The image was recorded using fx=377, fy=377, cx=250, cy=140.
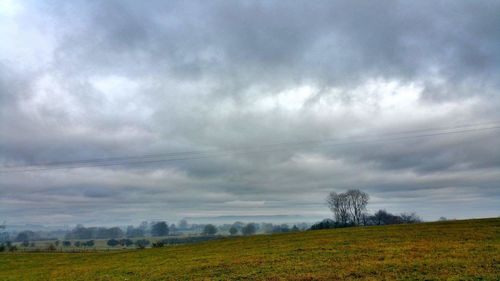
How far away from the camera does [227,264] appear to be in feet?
100

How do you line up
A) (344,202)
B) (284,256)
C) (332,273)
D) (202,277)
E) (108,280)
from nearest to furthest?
1. (332,273)
2. (202,277)
3. (108,280)
4. (284,256)
5. (344,202)

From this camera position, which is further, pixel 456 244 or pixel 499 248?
pixel 456 244

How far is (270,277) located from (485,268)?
1195cm

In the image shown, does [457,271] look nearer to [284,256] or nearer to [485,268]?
[485,268]

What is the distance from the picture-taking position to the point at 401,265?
2280cm

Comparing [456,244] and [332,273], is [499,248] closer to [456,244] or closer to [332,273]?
[456,244]

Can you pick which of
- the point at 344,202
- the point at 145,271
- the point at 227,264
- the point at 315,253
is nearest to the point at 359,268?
the point at 315,253

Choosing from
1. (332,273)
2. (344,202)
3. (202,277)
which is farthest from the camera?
(344,202)

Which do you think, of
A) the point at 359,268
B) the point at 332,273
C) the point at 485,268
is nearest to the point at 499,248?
the point at 485,268

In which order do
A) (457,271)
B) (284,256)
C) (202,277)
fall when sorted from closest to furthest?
(457,271), (202,277), (284,256)

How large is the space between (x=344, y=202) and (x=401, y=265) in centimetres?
12311

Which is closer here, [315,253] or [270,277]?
[270,277]

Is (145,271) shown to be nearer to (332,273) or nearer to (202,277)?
(202,277)

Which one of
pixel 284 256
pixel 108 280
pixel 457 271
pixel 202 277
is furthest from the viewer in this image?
pixel 284 256
